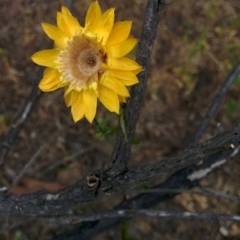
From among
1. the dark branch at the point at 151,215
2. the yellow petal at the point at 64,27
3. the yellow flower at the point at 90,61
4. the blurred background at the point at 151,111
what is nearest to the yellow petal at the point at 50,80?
the yellow flower at the point at 90,61

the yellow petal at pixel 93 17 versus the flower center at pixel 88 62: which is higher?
the yellow petal at pixel 93 17

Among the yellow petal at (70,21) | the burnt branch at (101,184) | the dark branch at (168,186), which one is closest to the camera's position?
the burnt branch at (101,184)

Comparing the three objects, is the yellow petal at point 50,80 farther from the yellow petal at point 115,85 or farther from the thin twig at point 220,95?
the thin twig at point 220,95

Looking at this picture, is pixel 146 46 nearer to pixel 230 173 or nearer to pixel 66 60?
pixel 66 60

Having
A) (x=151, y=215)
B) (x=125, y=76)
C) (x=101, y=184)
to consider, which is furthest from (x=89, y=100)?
(x=151, y=215)

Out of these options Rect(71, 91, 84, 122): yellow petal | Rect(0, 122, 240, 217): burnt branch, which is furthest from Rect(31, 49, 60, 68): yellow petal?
Rect(0, 122, 240, 217): burnt branch

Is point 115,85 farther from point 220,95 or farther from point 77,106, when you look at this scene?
point 220,95

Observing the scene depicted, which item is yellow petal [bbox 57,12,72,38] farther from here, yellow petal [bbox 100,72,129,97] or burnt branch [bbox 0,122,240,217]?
burnt branch [bbox 0,122,240,217]
